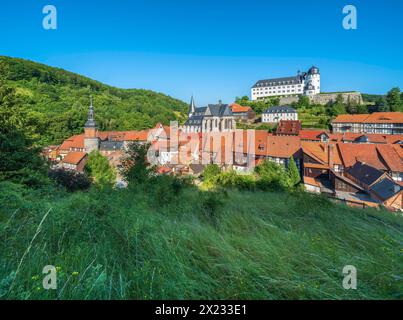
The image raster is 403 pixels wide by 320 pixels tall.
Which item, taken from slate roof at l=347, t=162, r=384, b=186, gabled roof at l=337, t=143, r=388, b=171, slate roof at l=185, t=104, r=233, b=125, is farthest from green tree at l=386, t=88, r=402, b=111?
slate roof at l=347, t=162, r=384, b=186

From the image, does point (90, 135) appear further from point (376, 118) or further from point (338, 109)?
point (376, 118)

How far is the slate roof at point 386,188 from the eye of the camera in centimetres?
2218

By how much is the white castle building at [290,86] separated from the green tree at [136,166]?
272 feet

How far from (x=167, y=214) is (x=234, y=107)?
244 feet

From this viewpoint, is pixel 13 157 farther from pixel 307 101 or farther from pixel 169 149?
pixel 307 101

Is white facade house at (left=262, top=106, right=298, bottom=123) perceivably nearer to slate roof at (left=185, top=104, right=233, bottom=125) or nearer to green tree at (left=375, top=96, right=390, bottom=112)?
slate roof at (left=185, top=104, right=233, bottom=125)

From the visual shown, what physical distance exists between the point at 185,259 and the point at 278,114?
225 feet

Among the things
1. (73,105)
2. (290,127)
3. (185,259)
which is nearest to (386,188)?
(185,259)

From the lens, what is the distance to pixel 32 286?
2.27m

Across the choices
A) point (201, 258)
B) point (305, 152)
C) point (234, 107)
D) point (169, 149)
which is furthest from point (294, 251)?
point (234, 107)

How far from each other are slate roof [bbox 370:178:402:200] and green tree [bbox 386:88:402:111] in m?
48.1

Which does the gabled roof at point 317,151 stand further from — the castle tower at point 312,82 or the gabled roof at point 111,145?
the castle tower at point 312,82

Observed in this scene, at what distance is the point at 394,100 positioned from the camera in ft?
201
